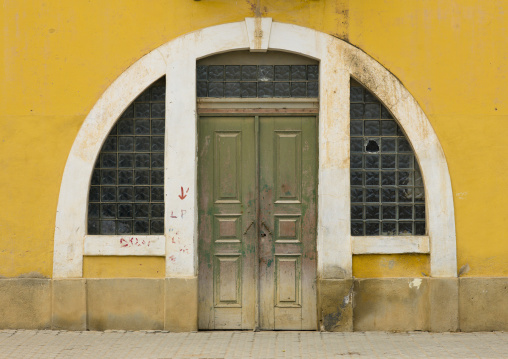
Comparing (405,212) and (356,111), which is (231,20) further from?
(405,212)

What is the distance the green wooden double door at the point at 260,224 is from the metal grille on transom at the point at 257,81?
32cm

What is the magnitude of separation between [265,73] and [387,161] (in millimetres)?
1779

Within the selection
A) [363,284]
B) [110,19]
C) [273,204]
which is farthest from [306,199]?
[110,19]

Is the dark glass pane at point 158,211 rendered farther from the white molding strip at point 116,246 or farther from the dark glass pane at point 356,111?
the dark glass pane at point 356,111

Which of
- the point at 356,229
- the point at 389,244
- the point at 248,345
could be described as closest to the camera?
the point at 248,345

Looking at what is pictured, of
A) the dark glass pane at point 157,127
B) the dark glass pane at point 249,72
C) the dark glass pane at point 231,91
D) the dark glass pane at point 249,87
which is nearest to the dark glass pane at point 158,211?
the dark glass pane at point 157,127

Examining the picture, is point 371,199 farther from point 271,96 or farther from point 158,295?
point 158,295

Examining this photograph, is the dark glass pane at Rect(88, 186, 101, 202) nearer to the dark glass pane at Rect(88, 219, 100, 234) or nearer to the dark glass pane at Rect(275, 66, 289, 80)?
the dark glass pane at Rect(88, 219, 100, 234)

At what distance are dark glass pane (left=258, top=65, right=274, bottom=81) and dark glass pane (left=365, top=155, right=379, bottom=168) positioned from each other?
58.5 inches

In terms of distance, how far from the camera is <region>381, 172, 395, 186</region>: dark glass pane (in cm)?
811

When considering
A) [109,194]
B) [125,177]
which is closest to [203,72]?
[125,177]

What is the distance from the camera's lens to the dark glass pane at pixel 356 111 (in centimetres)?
812

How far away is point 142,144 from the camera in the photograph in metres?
8.12

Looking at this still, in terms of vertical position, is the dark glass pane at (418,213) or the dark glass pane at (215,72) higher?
the dark glass pane at (215,72)
